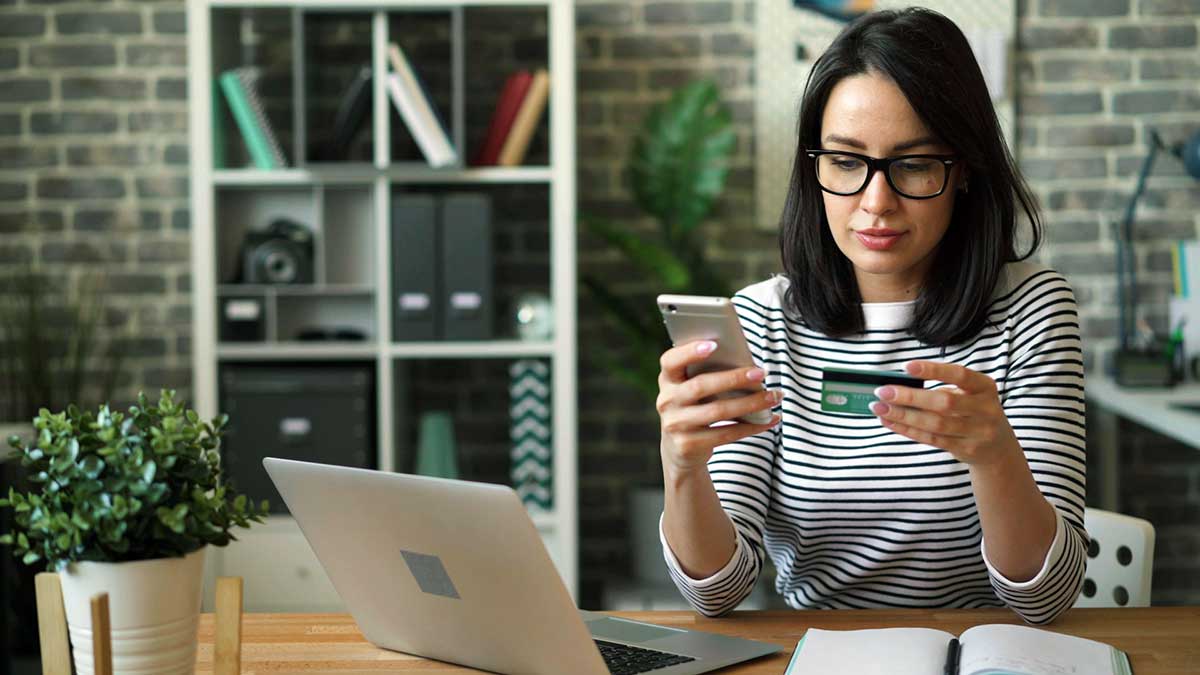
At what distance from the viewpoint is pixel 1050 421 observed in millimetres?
1508

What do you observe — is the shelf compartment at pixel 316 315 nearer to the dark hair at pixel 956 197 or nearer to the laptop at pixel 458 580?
the dark hair at pixel 956 197

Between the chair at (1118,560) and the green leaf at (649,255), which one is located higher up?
the green leaf at (649,255)

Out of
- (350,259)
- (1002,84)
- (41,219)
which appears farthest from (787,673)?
(41,219)

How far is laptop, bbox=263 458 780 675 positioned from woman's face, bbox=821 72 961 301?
1.72 feet

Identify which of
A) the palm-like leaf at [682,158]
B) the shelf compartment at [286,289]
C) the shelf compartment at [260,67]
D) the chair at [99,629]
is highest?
the shelf compartment at [260,67]

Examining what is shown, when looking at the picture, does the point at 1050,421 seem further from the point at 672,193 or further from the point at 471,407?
the point at 471,407

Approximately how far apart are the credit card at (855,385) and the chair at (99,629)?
1.87 ft

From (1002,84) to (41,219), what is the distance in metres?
2.75

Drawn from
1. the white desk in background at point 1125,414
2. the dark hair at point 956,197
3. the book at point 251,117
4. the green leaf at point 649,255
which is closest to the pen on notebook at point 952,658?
the dark hair at point 956,197

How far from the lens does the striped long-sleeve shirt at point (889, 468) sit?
5.00ft

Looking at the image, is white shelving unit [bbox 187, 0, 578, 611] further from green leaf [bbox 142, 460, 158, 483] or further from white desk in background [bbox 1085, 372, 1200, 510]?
green leaf [bbox 142, 460, 158, 483]

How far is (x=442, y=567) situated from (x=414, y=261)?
6.78 feet

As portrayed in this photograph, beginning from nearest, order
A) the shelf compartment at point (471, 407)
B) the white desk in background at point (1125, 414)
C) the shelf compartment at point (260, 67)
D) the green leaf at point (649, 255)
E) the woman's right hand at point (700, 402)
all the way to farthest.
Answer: the woman's right hand at point (700, 402) → the white desk in background at point (1125, 414) → the green leaf at point (649, 255) → the shelf compartment at point (260, 67) → the shelf compartment at point (471, 407)

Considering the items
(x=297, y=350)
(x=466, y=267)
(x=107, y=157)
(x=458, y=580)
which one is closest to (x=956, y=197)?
(x=458, y=580)
